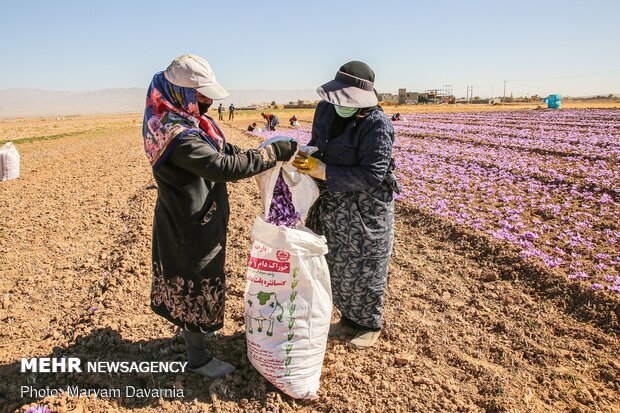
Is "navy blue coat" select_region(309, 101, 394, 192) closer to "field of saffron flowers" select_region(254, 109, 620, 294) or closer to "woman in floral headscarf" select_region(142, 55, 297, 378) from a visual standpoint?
"woman in floral headscarf" select_region(142, 55, 297, 378)

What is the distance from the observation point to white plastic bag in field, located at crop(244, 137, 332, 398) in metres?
2.24

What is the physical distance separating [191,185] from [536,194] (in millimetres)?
6735

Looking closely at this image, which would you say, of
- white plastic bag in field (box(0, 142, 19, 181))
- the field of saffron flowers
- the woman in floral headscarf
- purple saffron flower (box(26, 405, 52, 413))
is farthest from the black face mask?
white plastic bag in field (box(0, 142, 19, 181))

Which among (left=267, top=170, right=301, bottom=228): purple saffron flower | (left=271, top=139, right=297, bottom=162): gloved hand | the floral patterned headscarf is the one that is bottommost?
(left=267, top=170, right=301, bottom=228): purple saffron flower

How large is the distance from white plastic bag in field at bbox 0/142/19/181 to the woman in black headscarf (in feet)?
28.8

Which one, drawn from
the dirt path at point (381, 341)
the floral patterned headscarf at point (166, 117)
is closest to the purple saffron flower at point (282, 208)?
the floral patterned headscarf at point (166, 117)

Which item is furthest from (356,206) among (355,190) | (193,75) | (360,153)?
(193,75)

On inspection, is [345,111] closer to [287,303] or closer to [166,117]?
[166,117]

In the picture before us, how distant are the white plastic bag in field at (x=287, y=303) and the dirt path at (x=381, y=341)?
19 centimetres

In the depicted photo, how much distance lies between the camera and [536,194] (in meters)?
7.29

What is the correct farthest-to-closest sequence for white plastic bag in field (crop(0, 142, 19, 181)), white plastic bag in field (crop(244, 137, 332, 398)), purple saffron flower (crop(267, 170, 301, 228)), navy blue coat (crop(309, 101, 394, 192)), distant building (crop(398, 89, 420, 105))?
distant building (crop(398, 89, 420, 105)) → white plastic bag in field (crop(0, 142, 19, 181)) → navy blue coat (crop(309, 101, 394, 192)) → purple saffron flower (crop(267, 170, 301, 228)) → white plastic bag in field (crop(244, 137, 332, 398))

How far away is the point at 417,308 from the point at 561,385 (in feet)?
3.80

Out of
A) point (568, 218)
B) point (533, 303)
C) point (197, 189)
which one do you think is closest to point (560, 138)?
point (568, 218)

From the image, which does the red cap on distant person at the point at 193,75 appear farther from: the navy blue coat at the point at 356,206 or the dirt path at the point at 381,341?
the dirt path at the point at 381,341
